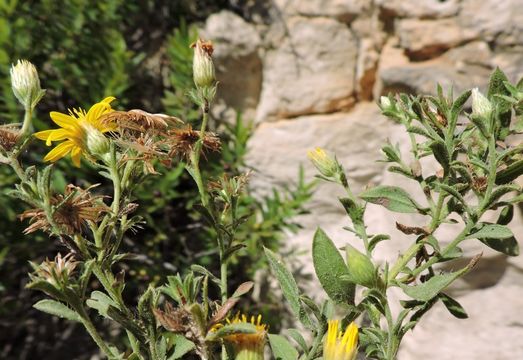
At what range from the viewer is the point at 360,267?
28.4 inches

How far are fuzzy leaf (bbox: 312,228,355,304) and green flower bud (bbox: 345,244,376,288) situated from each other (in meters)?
0.07

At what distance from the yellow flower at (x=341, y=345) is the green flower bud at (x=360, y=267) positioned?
0.20 ft

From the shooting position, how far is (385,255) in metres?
2.28

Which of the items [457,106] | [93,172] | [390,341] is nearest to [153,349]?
[390,341]

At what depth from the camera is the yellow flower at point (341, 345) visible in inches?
27.0

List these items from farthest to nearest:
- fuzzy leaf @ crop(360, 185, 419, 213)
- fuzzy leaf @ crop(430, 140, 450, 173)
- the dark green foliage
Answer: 1. the dark green foliage
2. fuzzy leaf @ crop(360, 185, 419, 213)
3. fuzzy leaf @ crop(430, 140, 450, 173)

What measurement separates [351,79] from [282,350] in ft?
→ 6.08

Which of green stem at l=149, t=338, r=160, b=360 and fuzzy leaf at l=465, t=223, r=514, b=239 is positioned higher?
fuzzy leaf at l=465, t=223, r=514, b=239

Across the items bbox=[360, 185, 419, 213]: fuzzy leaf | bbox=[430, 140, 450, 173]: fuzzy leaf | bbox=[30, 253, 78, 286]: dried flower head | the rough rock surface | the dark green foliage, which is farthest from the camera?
the rough rock surface

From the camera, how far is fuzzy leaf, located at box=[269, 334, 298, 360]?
80cm

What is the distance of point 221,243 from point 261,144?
1.71m

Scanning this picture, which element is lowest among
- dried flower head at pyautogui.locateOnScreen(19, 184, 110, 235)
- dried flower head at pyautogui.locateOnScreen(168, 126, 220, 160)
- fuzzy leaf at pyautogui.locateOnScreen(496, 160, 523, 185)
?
fuzzy leaf at pyautogui.locateOnScreen(496, 160, 523, 185)

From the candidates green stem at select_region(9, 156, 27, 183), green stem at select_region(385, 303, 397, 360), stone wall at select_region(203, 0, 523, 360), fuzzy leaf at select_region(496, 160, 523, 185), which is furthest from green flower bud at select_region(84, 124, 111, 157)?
stone wall at select_region(203, 0, 523, 360)

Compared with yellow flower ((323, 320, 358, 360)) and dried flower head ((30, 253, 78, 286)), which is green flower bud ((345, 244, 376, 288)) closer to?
yellow flower ((323, 320, 358, 360))
